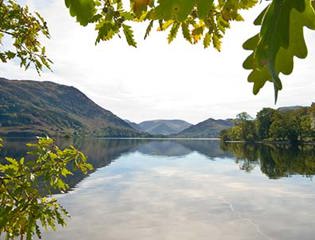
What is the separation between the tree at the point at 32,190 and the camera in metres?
4.52

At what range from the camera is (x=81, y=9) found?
1.74m

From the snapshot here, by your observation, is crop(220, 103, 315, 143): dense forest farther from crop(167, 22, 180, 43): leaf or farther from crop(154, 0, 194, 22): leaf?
crop(154, 0, 194, 22): leaf

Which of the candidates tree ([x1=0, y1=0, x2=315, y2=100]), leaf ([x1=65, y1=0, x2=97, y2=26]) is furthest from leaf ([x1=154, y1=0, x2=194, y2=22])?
leaf ([x1=65, y1=0, x2=97, y2=26])

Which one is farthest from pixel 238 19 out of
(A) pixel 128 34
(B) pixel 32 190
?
(B) pixel 32 190

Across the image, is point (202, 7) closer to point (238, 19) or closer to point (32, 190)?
point (238, 19)

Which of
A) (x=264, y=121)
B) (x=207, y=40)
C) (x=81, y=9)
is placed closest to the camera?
(x=81, y=9)

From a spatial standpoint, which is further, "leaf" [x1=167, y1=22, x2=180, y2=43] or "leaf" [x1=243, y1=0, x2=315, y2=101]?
"leaf" [x1=167, y1=22, x2=180, y2=43]

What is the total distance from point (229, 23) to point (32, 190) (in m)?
3.59

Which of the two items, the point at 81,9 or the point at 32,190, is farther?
the point at 32,190

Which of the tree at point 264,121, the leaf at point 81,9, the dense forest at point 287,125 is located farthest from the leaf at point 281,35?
the tree at point 264,121

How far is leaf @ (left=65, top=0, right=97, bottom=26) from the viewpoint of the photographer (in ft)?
5.58

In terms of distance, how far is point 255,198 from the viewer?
4747 cm

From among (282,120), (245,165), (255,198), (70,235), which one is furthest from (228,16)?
(282,120)

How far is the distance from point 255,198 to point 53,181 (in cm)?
4624
